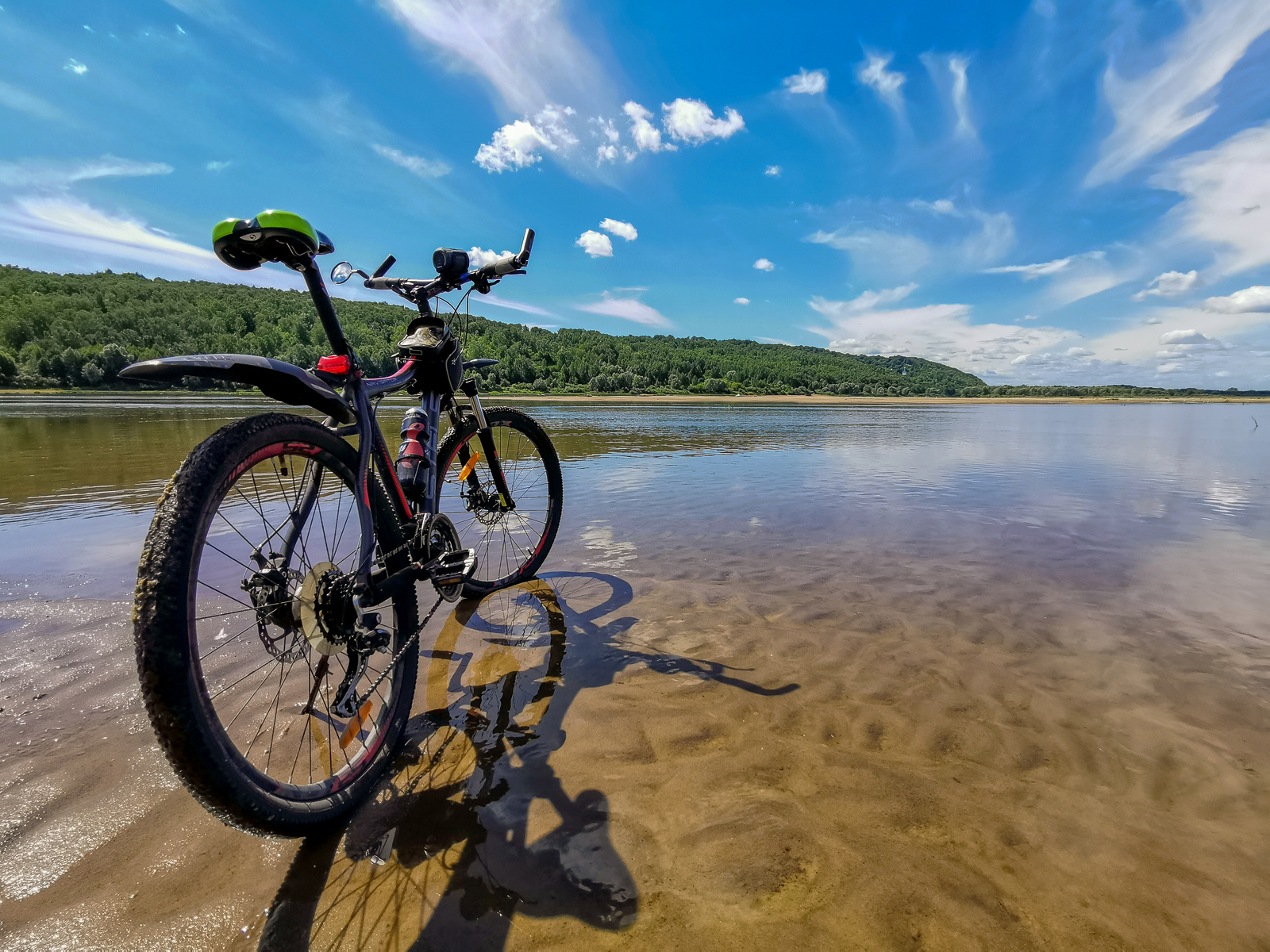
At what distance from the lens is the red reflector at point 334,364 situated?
7.75 ft

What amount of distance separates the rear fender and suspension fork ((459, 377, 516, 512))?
5.34 ft

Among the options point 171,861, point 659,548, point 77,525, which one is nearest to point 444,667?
point 171,861

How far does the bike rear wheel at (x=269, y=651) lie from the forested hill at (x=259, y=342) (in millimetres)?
36515

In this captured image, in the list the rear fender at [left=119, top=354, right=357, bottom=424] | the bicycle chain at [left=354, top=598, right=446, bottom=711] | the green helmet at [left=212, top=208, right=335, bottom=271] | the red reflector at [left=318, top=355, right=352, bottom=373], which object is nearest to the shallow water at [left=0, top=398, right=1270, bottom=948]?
the bicycle chain at [left=354, top=598, right=446, bottom=711]

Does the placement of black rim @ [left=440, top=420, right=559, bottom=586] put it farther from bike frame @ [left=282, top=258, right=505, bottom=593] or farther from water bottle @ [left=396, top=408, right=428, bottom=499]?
bike frame @ [left=282, top=258, right=505, bottom=593]

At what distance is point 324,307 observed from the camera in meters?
2.29

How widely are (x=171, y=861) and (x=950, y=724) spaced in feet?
10.2

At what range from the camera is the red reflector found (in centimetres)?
236

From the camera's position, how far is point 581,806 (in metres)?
1.97

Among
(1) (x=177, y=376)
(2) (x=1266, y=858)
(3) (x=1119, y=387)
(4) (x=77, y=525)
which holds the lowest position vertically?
(4) (x=77, y=525)

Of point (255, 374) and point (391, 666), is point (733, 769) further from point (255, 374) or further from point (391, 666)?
point (255, 374)

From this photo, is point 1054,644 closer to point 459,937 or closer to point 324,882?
point 459,937

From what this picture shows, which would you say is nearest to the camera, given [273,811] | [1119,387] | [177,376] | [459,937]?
[459,937]

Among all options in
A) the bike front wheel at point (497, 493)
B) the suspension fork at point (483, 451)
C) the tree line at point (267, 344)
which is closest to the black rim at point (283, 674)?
the bike front wheel at point (497, 493)
